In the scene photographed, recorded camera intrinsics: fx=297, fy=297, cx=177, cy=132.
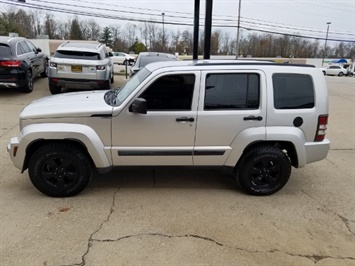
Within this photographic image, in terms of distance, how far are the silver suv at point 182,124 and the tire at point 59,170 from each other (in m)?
0.01

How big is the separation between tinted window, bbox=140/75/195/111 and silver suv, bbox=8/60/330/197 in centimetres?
1

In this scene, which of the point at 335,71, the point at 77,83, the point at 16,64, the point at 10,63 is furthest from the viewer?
the point at 335,71

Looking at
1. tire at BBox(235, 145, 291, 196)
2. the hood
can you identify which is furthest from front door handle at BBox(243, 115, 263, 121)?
the hood

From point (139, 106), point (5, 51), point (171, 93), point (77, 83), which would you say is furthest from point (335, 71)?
point (139, 106)

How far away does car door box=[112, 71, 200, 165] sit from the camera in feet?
12.0

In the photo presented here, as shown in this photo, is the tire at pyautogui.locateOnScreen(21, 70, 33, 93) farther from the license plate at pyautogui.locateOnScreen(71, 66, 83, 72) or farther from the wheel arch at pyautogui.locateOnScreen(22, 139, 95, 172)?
the wheel arch at pyautogui.locateOnScreen(22, 139, 95, 172)

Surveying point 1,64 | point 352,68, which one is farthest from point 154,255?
point 352,68

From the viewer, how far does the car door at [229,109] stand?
3.72 metres

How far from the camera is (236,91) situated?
3785 mm

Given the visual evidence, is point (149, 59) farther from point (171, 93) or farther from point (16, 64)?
point (171, 93)

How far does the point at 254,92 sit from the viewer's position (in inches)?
149

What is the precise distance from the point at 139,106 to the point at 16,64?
6976 mm

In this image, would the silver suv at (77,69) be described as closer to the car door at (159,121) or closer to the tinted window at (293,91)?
the car door at (159,121)

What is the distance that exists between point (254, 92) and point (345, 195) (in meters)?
2.03
